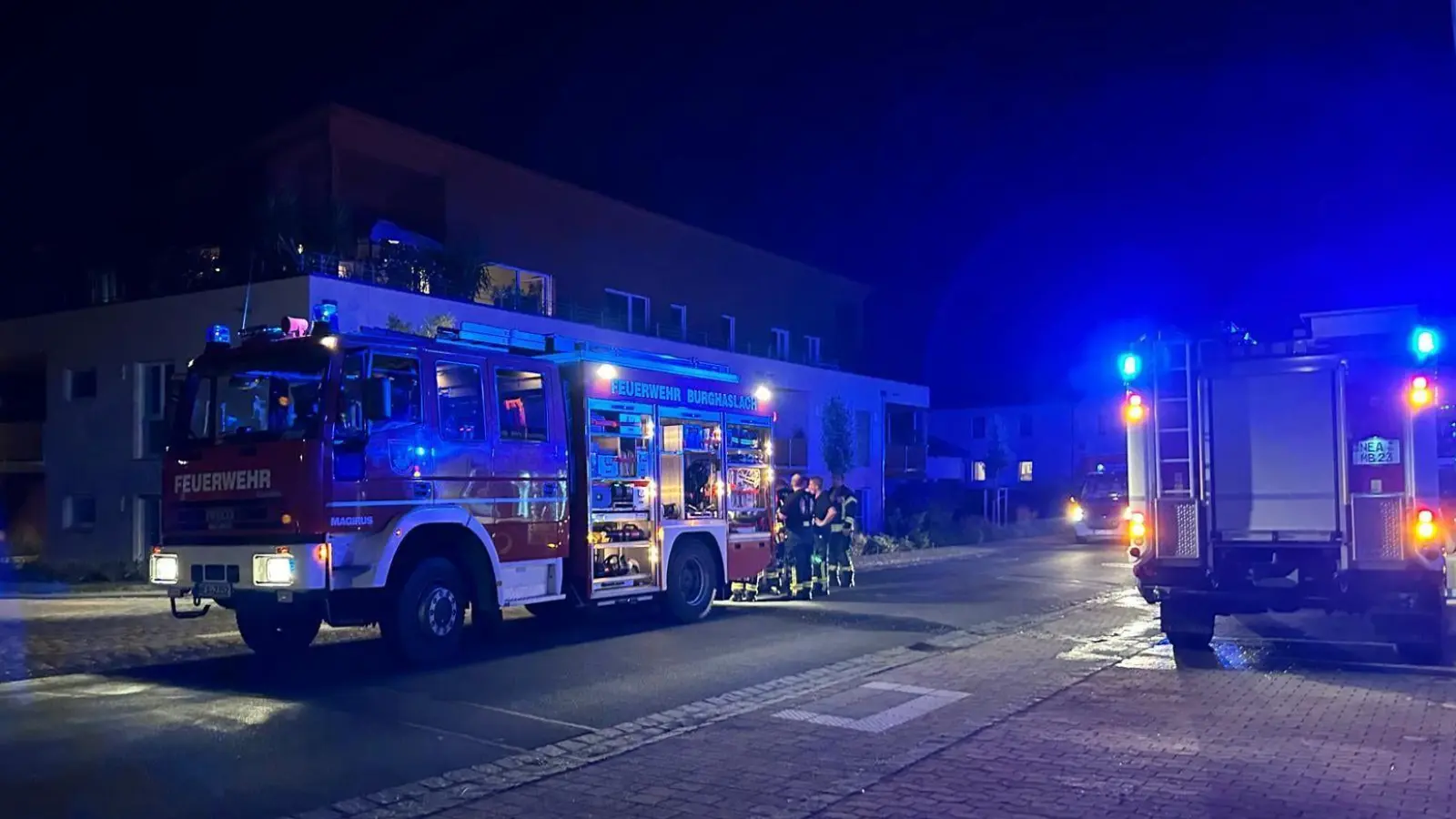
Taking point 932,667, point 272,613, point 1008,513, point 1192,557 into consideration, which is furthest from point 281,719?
point 1008,513

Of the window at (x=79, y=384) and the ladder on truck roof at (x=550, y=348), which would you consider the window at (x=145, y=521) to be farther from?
the ladder on truck roof at (x=550, y=348)

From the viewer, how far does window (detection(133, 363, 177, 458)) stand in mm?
22984

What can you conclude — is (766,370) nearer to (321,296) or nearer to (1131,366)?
(321,296)

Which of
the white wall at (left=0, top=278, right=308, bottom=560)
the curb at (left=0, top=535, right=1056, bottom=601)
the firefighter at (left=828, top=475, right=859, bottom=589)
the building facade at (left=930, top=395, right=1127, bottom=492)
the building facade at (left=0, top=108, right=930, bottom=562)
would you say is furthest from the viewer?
the building facade at (left=930, top=395, right=1127, bottom=492)

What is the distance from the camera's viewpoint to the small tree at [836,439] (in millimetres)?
33688

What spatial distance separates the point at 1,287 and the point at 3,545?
225 inches

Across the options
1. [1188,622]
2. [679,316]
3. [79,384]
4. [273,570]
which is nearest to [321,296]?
[79,384]

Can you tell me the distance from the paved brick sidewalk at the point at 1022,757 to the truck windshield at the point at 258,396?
12.8ft

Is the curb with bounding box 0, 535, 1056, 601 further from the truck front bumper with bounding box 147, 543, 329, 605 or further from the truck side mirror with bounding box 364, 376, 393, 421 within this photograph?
the truck side mirror with bounding box 364, 376, 393, 421

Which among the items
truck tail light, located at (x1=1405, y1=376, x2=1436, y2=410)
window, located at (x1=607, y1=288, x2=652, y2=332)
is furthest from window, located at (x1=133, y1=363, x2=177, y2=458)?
truck tail light, located at (x1=1405, y1=376, x2=1436, y2=410)

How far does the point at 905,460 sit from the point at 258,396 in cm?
3402

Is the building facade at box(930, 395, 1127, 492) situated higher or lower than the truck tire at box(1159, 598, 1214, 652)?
higher

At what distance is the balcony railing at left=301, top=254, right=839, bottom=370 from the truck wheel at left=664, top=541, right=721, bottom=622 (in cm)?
1075

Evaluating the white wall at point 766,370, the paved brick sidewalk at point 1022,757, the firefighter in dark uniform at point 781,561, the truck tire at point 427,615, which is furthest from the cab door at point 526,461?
the white wall at point 766,370
